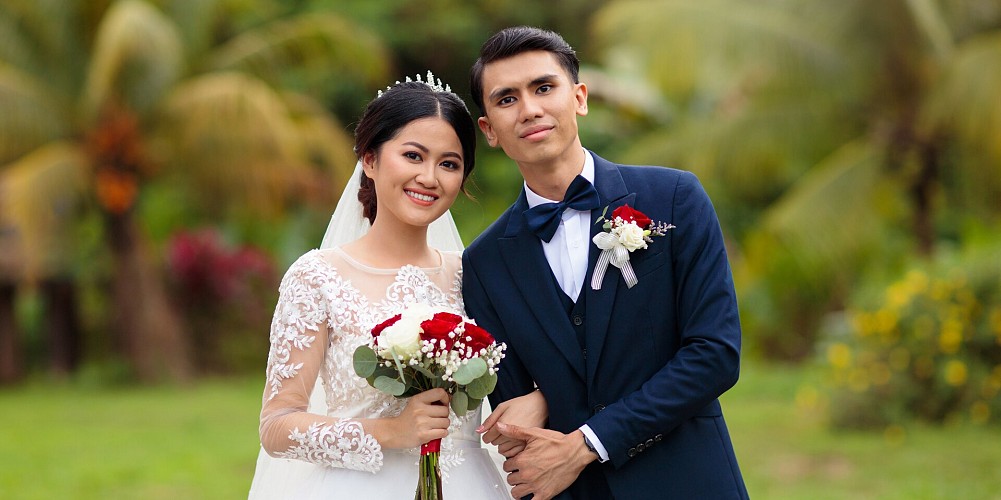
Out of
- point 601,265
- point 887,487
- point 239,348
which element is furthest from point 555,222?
point 239,348

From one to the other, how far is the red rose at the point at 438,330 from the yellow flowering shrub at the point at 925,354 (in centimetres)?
691

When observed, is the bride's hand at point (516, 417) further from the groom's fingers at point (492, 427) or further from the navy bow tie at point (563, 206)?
the navy bow tie at point (563, 206)

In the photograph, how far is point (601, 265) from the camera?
10.8 ft

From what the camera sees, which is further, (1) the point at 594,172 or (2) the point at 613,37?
(2) the point at 613,37

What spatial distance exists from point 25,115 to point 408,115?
37.9 ft

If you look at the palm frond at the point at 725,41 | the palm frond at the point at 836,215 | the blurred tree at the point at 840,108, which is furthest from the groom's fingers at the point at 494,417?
the palm frond at the point at 725,41

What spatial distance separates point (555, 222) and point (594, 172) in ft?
0.73

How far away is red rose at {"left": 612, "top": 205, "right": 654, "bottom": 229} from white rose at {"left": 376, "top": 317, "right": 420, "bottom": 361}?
0.67 meters

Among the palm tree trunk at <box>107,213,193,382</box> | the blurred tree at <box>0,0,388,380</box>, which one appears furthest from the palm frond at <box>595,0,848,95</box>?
the palm tree trunk at <box>107,213,193,382</box>

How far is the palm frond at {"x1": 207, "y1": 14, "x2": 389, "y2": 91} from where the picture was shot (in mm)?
14586

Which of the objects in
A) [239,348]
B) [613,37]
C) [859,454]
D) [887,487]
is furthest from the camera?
[239,348]

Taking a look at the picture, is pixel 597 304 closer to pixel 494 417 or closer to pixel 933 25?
pixel 494 417

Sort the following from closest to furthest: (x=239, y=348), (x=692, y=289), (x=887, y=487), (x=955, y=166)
→ (x=692, y=289) < (x=887, y=487) < (x=955, y=166) < (x=239, y=348)

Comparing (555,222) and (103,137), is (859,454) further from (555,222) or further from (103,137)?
(103,137)
